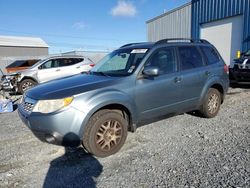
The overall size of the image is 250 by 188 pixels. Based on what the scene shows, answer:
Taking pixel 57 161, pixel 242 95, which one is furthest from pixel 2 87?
pixel 242 95

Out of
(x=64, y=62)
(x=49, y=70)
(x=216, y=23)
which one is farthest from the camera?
(x=216, y=23)

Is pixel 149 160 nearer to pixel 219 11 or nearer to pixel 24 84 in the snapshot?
pixel 24 84

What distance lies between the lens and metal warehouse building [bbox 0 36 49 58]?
1449 inches

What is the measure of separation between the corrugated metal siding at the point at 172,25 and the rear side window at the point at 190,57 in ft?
41.1

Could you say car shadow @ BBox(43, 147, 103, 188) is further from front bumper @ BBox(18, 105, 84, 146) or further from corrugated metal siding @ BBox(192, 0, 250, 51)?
corrugated metal siding @ BBox(192, 0, 250, 51)

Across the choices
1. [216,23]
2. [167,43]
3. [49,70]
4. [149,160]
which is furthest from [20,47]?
[149,160]

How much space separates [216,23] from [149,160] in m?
13.2

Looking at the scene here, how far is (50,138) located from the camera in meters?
3.47

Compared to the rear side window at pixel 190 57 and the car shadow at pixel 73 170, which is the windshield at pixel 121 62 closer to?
the rear side window at pixel 190 57

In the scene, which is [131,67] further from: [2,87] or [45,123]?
[2,87]

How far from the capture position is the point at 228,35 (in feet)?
44.8

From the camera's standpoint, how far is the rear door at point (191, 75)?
187 inches

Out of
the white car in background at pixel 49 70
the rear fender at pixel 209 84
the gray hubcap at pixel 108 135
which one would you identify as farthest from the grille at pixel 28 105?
the white car in background at pixel 49 70

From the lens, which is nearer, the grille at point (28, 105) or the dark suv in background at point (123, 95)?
the dark suv in background at point (123, 95)
